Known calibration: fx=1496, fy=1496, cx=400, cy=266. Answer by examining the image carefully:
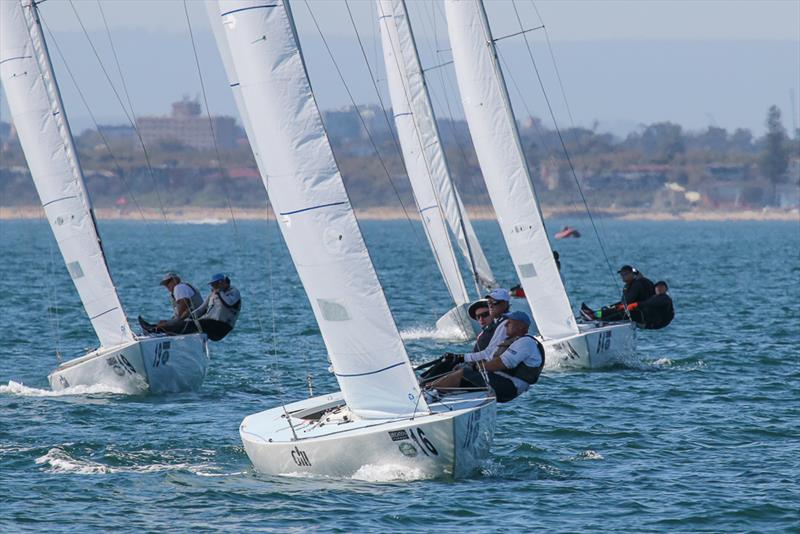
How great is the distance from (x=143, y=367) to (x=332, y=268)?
648 centimetres

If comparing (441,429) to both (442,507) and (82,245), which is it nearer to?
(442,507)

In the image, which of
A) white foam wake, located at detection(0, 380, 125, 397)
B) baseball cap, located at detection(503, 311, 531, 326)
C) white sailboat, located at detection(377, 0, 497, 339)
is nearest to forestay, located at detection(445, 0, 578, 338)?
white sailboat, located at detection(377, 0, 497, 339)

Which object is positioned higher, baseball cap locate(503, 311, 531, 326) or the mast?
the mast

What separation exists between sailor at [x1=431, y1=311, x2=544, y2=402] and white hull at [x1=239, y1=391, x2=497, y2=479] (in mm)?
253

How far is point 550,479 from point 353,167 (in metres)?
167

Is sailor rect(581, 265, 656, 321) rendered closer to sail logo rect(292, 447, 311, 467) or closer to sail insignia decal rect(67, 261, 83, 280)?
sail insignia decal rect(67, 261, 83, 280)

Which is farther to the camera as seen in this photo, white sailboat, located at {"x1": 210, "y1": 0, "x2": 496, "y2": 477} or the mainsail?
the mainsail

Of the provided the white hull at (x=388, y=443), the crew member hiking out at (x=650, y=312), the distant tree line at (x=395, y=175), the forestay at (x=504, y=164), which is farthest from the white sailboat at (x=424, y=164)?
the distant tree line at (x=395, y=175)

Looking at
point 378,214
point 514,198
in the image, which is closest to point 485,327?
point 514,198

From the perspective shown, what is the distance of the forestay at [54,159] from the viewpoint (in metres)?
19.1

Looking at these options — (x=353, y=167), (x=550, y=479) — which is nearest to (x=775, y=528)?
(x=550, y=479)

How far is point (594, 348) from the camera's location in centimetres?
2106

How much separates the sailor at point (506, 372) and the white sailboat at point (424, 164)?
12.0 m

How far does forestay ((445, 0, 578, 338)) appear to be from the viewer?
2173cm
